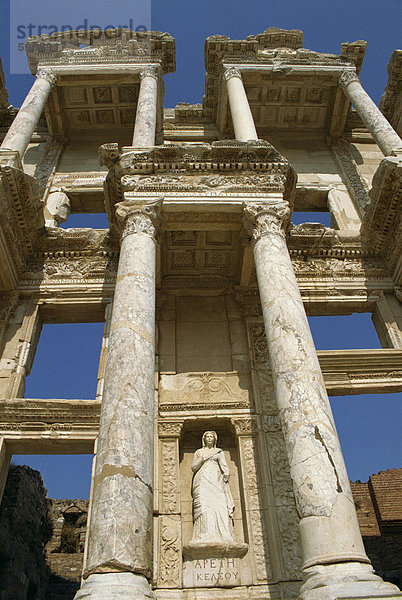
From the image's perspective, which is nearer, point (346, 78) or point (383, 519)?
point (346, 78)

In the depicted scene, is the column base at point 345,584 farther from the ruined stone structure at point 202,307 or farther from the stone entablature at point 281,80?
the stone entablature at point 281,80

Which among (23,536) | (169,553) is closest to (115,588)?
(169,553)

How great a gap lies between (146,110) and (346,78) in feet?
23.0

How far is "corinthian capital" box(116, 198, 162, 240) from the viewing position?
31.0 ft

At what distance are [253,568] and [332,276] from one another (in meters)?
6.90

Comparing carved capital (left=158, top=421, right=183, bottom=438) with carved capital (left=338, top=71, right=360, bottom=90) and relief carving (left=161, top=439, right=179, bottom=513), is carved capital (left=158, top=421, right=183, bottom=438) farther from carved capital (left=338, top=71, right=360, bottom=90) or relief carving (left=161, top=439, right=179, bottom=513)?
carved capital (left=338, top=71, right=360, bottom=90)

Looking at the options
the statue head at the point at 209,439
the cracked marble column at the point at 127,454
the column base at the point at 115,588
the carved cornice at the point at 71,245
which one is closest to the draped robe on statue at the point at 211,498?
the statue head at the point at 209,439

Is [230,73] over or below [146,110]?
over

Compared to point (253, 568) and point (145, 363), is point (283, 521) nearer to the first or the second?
point (253, 568)

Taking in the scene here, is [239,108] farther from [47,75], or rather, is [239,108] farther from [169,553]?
[169,553]

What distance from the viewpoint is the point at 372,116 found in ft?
46.3

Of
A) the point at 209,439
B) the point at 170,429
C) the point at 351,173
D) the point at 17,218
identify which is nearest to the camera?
the point at 209,439

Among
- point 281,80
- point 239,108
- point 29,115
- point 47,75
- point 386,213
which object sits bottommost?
point 386,213

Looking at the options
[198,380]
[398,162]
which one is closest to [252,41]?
[398,162]
